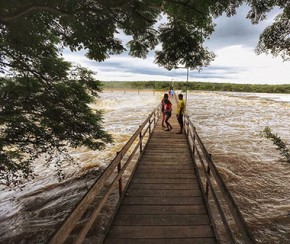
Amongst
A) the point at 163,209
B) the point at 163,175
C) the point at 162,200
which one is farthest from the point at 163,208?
the point at 163,175

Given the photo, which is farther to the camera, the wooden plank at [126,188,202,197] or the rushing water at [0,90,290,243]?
the rushing water at [0,90,290,243]

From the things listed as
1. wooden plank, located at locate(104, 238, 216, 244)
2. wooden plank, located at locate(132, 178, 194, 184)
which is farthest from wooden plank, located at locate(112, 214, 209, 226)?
wooden plank, located at locate(132, 178, 194, 184)

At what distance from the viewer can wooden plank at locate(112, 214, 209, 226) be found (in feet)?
12.5

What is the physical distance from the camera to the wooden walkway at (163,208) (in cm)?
347

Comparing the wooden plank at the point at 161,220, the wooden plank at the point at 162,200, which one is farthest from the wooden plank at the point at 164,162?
the wooden plank at the point at 161,220

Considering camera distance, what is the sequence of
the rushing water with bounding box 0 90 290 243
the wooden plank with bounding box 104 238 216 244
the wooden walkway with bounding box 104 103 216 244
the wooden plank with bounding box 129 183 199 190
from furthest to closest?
the rushing water with bounding box 0 90 290 243, the wooden plank with bounding box 129 183 199 190, the wooden walkway with bounding box 104 103 216 244, the wooden plank with bounding box 104 238 216 244

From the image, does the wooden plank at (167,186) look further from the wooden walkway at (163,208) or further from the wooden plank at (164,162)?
the wooden plank at (164,162)

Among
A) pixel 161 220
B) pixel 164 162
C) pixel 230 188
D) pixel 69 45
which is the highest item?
pixel 69 45

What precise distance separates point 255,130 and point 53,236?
63.4 ft

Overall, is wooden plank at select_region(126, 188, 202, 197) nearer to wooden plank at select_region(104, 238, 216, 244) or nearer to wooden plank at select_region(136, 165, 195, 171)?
wooden plank at select_region(136, 165, 195, 171)

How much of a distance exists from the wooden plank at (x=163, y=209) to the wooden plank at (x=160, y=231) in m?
0.45

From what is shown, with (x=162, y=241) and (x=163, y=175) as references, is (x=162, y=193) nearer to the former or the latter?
(x=163, y=175)

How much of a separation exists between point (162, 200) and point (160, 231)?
1.04 meters

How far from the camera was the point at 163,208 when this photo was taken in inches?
170
